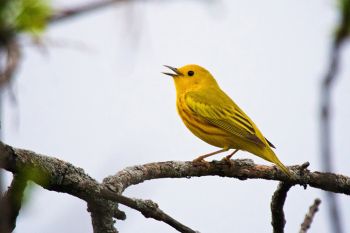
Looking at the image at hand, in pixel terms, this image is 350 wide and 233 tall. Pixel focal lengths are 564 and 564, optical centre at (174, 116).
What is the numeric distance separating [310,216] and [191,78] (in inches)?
175

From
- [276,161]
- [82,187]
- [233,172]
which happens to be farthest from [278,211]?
[82,187]

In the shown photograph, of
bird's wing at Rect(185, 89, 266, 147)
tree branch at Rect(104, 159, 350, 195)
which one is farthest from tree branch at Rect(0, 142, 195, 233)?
bird's wing at Rect(185, 89, 266, 147)

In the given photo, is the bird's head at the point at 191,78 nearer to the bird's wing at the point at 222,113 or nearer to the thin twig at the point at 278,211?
the bird's wing at the point at 222,113

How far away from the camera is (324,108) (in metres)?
0.96

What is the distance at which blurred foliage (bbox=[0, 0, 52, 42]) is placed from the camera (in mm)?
999

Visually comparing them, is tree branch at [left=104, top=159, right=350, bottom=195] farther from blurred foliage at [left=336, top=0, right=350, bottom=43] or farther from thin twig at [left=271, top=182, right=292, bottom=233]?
blurred foliage at [left=336, top=0, right=350, bottom=43]

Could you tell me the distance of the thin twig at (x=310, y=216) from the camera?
2914 mm

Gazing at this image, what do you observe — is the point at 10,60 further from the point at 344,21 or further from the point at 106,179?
the point at 106,179

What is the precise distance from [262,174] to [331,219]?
3.40m

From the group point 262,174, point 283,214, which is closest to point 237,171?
point 262,174

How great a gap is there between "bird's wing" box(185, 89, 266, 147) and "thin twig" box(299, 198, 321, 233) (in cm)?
207

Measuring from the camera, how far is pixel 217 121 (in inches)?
230

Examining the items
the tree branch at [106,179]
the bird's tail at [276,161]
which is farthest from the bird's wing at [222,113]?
the tree branch at [106,179]

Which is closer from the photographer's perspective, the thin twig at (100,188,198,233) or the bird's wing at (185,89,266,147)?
the thin twig at (100,188,198,233)
